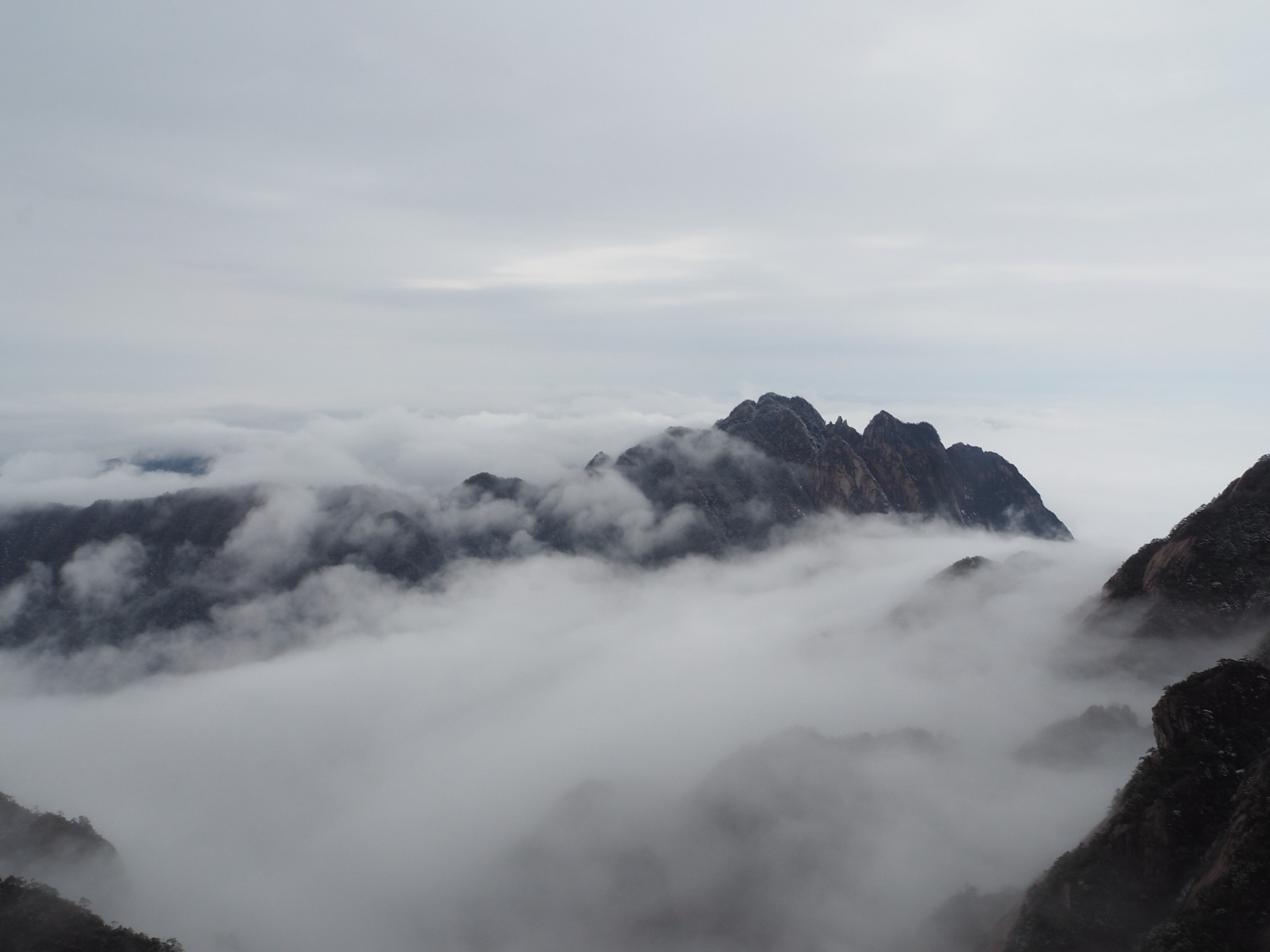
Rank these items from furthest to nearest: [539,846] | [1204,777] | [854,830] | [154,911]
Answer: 1. [539,846]
2. [854,830]
3. [154,911]
4. [1204,777]

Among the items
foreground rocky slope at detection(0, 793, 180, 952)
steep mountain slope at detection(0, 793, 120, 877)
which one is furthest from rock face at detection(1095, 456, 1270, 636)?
steep mountain slope at detection(0, 793, 120, 877)

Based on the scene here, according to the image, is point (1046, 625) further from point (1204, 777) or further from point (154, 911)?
point (154, 911)

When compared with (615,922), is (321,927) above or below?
below

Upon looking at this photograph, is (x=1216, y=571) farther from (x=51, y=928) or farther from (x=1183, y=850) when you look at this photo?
(x=51, y=928)

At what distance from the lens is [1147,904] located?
4534cm

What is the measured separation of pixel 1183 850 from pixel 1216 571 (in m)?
47.5

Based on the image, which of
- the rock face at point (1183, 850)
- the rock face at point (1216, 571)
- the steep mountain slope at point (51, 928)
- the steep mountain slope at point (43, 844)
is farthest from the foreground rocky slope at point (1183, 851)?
the steep mountain slope at point (43, 844)

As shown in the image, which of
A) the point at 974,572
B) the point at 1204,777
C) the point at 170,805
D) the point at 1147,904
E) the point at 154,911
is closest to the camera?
the point at 1147,904

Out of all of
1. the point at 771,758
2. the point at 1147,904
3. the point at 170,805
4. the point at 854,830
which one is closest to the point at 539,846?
the point at 771,758

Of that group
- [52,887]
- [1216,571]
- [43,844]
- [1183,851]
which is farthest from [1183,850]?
[43,844]

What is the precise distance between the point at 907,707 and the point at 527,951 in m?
82.3

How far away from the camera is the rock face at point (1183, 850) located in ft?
129

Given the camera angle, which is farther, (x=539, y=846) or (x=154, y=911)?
(x=539, y=846)

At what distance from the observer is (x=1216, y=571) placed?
78.6 m
